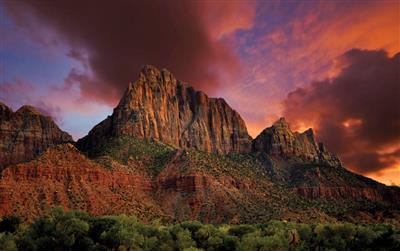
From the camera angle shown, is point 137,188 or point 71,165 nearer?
point 71,165

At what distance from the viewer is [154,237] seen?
85.2 metres

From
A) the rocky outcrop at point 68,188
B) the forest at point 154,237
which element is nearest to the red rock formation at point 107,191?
the rocky outcrop at point 68,188

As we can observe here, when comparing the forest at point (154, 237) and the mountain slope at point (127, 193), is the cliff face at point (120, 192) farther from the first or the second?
the forest at point (154, 237)

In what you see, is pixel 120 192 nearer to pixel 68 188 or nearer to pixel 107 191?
pixel 107 191

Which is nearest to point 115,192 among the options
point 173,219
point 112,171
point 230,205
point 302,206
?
point 112,171

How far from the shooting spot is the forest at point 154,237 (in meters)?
78.1

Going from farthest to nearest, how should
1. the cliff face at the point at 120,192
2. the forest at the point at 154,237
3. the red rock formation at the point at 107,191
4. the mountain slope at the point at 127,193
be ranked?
the mountain slope at the point at 127,193 < the cliff face at the point at 120,192 < the red rock formation at the point at 107,191 < the forest at the point at 154,237

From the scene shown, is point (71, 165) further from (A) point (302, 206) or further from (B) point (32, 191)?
(A) point (302, 206)

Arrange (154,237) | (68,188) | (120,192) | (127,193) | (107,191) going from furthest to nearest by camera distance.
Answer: (127,193) → (120,192) → (107,191) → (68,188) → (154,237)

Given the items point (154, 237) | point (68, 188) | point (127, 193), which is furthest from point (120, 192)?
point (154, 237)

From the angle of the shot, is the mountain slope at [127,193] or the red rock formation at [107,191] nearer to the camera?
the red rock formation at [107,191]

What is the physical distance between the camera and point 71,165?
563ft

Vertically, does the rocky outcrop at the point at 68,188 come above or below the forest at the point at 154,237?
above

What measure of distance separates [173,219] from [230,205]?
86.0 ft
